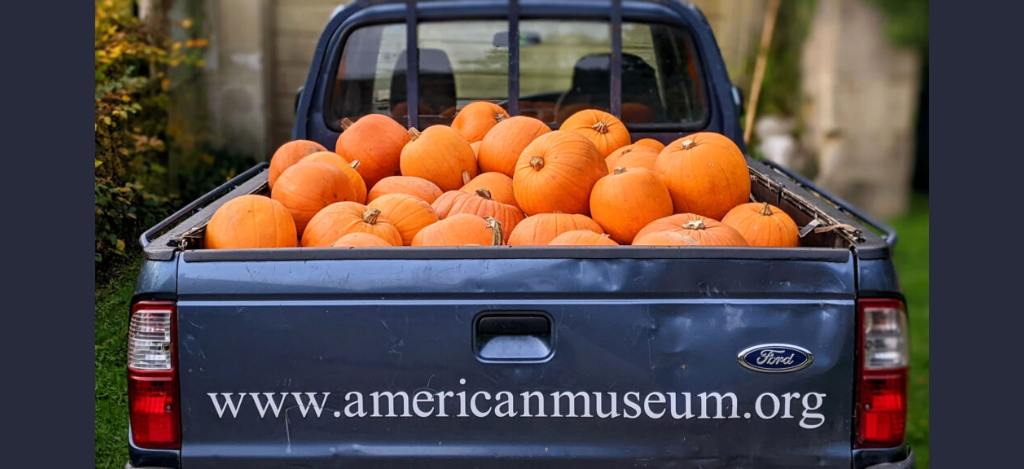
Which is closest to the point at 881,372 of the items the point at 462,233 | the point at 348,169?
the point at 462,233

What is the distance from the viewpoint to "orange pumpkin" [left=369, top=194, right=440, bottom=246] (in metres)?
3.33

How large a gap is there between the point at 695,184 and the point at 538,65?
6.75 metres

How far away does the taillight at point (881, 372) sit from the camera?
256 centimetres

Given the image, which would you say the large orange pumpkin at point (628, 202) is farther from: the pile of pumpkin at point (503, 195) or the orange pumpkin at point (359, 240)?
the orange pumpkin at point (359, 240)

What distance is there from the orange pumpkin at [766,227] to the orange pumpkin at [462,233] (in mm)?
798

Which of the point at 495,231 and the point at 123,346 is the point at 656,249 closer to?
the point at 495,231

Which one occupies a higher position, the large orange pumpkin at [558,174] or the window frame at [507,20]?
the window frame at [507,20]

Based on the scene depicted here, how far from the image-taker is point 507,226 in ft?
11.2

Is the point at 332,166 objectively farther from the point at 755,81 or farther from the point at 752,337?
the point at 755,81

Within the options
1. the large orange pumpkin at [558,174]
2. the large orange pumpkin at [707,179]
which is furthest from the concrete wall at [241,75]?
the large orange pumpkin at [707,179]

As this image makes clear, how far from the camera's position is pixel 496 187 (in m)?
3.75

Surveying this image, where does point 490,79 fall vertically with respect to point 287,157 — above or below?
above

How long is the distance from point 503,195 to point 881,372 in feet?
5.23

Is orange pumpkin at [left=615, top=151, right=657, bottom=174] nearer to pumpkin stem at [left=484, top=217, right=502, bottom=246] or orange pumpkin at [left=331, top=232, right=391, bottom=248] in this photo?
pumpkin stem at [left=484, top=217, right=502, bottom=246]
